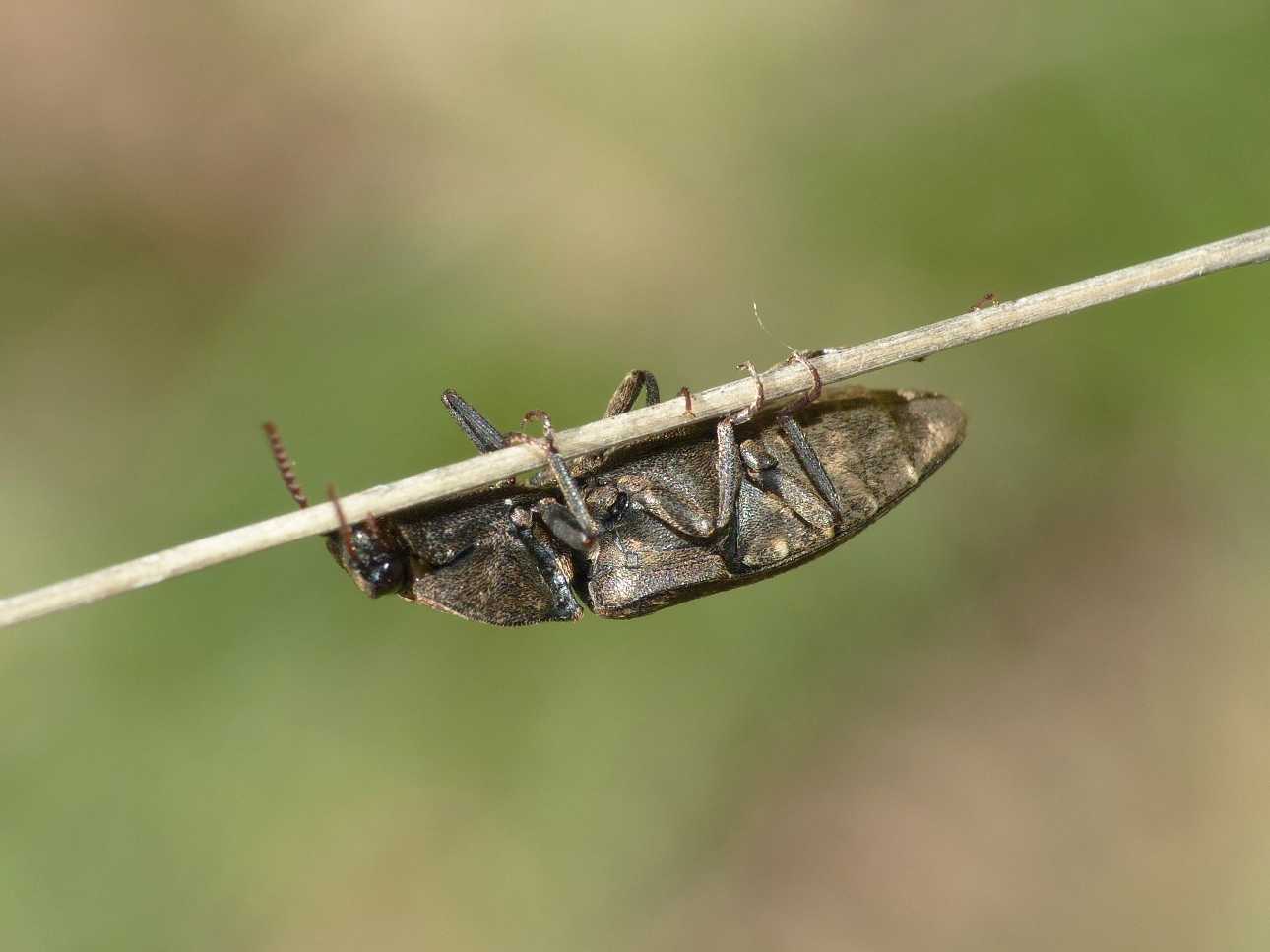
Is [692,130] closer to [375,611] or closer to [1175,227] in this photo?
[1175,227]

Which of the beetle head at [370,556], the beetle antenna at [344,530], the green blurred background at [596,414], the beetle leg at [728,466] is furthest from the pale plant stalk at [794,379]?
the green blurred background at [596,414]

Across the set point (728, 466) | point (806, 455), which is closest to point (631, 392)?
point (728, 466)

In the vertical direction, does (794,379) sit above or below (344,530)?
below

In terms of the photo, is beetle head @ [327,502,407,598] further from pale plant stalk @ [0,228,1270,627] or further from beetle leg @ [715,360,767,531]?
beetle leg @ [715,360,767,531]

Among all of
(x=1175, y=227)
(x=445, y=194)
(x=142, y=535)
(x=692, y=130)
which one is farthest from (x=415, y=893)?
(x=1175, y=227)

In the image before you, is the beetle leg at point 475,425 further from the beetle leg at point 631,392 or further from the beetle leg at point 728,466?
the beetle leg at point 728,466

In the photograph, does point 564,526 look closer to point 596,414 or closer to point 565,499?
point 565,499

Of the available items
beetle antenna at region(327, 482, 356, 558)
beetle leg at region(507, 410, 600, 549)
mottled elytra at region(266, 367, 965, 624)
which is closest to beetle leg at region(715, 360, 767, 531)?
mottled elytra at region(266, 367, 965, 624)
